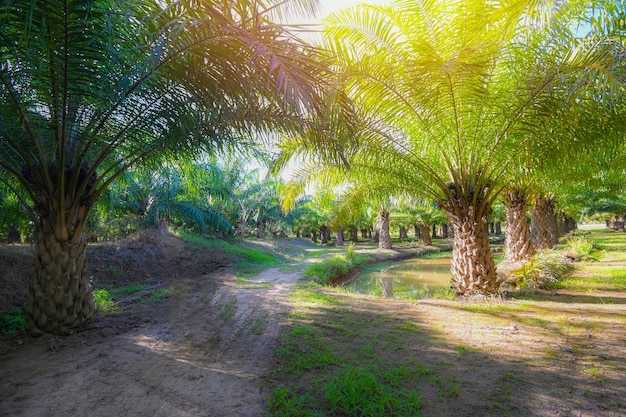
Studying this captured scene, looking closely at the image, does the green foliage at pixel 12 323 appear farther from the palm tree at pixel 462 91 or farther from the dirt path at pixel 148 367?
the palm tree at pixel 462 91

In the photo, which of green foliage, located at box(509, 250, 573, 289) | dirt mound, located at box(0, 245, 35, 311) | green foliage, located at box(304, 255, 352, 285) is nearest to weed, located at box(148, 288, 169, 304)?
dirt mound, located at box(0, 245, 35, 311)

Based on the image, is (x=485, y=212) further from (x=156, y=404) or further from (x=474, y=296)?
(x=156, y=404)

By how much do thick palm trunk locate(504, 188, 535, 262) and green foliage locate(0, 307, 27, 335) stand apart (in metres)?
12.1

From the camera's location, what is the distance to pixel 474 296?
640 cm

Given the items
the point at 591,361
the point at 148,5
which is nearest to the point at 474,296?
the point at 591,361

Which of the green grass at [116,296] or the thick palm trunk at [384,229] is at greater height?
the thick palm trunk at [384,229]

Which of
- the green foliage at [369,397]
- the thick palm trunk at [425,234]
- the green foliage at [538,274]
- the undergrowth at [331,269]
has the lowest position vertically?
the undergrowth at [331,269]

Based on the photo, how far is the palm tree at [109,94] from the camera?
2.91 m

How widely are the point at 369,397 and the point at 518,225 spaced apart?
9.95m

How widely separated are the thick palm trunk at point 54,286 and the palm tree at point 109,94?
0.04 ft

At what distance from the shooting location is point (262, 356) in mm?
3623

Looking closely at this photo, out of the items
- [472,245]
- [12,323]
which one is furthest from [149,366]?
[472,245]

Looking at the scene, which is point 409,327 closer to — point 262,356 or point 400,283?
point 262,356

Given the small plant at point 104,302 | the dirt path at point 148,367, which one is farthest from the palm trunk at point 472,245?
the small plant at point 104,302
